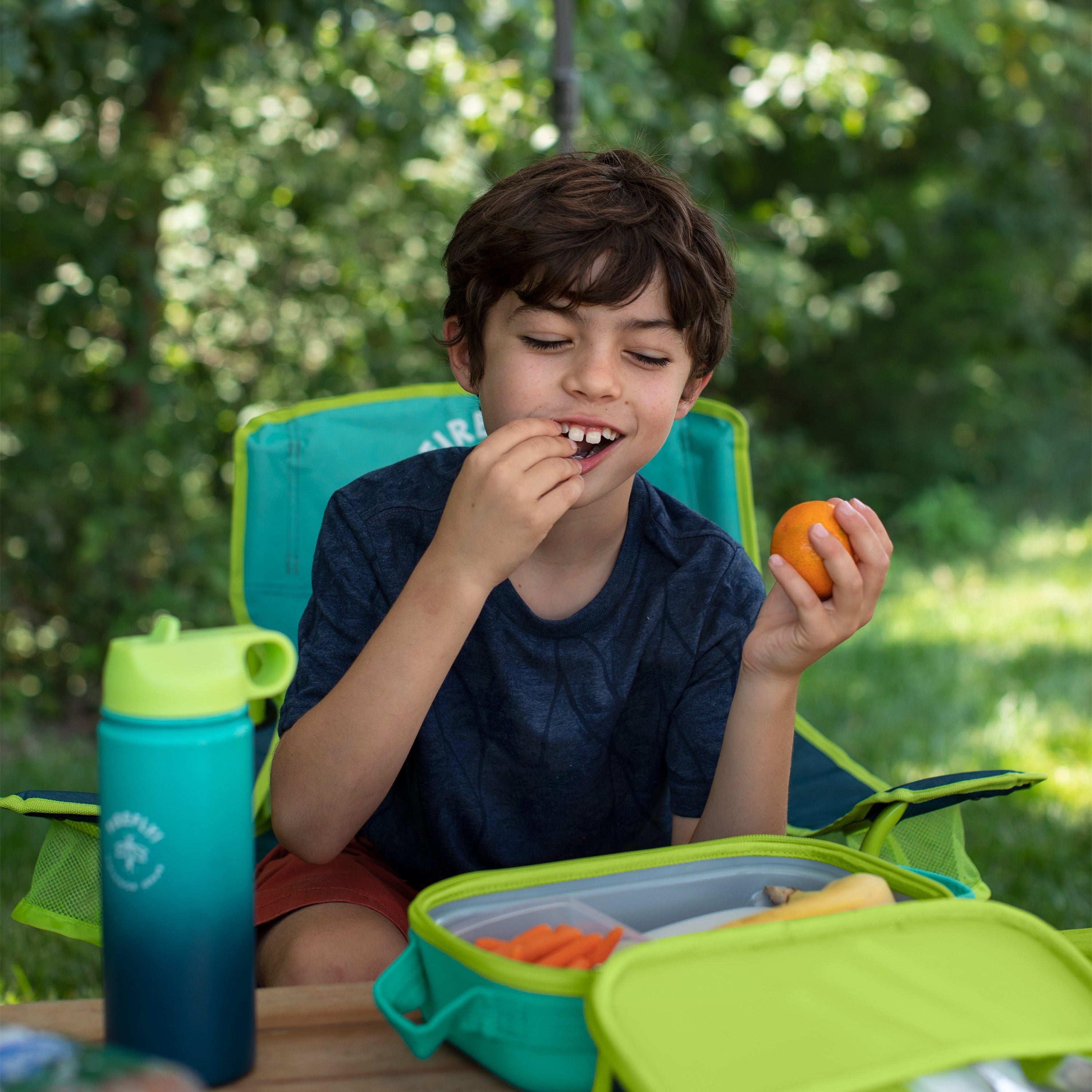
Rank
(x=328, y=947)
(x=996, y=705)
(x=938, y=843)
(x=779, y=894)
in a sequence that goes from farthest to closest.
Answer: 1. (x=996, y=705)
2. (x=938, y=843)
3. (x=328, y=947)
4. (x=779, y=894)

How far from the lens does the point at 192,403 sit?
172 inches

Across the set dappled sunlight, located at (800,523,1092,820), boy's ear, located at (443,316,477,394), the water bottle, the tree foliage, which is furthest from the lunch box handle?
dappled sunlight, located at (800,523,1092,820)

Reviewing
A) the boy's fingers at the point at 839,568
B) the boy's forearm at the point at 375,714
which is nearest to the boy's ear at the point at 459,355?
the boy's forearm at the point at 375,714

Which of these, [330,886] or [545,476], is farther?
[330,886]

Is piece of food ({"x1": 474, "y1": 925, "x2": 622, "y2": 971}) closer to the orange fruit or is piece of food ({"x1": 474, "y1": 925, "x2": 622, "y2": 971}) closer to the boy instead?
the boy

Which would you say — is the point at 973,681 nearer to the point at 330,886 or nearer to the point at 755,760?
the point at 755,760

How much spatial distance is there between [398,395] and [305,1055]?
1.56m

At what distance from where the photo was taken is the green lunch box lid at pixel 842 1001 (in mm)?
716

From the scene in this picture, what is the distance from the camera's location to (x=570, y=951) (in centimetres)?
88

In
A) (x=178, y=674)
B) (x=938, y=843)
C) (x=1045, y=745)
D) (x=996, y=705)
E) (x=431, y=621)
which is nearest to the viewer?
(x=178, y=674)

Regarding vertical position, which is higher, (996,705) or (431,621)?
(431,621)

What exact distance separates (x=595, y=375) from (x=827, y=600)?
36cm

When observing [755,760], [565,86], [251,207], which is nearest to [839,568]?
[755,760]

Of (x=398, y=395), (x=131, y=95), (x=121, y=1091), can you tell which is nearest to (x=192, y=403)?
(x=131, y=95)
